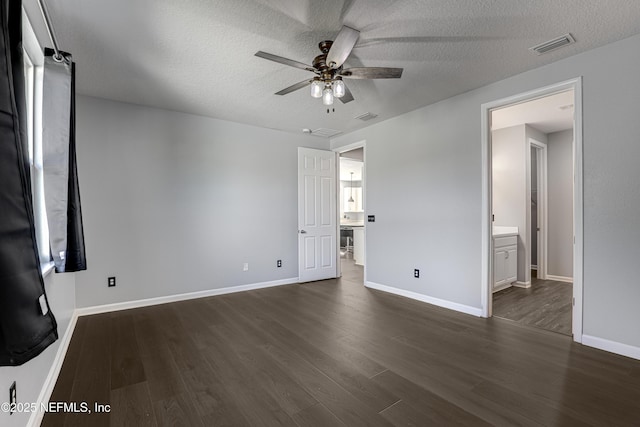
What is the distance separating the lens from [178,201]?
13.9 feet

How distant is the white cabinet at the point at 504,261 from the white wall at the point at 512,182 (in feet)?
0.68

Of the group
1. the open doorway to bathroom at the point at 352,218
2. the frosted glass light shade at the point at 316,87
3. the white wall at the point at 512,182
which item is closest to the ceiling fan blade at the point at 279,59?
the frosted glass light shade at the point at 316,87

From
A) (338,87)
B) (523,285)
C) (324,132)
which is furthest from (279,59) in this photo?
(523,285)

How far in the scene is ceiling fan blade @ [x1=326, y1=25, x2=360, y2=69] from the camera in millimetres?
1991

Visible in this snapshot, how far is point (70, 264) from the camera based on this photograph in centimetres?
210

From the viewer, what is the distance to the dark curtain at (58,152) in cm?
192

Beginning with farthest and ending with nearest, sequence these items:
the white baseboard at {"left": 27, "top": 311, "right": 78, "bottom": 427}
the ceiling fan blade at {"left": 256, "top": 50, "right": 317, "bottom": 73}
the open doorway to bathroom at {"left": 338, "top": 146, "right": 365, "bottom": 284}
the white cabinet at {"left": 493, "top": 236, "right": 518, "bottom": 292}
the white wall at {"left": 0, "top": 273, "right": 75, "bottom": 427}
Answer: the open doorway to bathroom at {"left": 338, "top": 146, "right": 365, "bottom": 284}
the white cabinet at {"left": 493, "top": 236, "right": 518, "bottom": 292}
the ceiling fan blade at {"left": 256, "top": 50, "right": 317, "bottom": 73}
the white baseboard at {"left": 27, "top": 311, "right": 78, "bottom": 427}
the white wall at {"left": 0, "top": 273, "right": 75, "bottom": 427}

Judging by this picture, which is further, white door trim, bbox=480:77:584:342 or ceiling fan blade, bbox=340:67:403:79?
white door trim, bbox=480:77:584:342

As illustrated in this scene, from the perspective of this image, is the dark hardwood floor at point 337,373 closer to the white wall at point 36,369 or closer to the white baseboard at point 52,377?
the white baseboard at point 52,377

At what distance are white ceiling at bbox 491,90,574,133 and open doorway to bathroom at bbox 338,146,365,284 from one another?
256 centimetres

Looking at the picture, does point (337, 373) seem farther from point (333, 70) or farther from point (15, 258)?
point (333, 70)

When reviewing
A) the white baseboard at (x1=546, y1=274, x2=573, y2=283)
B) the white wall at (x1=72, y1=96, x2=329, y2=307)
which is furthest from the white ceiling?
the white wall at (x1=72, y1=96, x2=329, y2=307)

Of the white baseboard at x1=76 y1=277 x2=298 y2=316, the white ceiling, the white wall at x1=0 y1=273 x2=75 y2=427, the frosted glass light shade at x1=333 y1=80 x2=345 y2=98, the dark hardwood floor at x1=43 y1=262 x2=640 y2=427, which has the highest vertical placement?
the white ceiling

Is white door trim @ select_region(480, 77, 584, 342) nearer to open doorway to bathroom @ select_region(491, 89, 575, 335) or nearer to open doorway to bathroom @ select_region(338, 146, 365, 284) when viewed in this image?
open doorway to bathroom @ select_region(491, 89, 575, 335)
